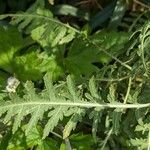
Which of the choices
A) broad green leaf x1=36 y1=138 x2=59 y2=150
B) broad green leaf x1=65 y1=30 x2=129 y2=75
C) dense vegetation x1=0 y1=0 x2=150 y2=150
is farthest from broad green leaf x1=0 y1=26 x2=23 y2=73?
broad green leaf x1=36 y1=138 x2=59 y2=150

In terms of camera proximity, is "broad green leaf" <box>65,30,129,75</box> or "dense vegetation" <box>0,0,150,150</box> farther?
"broad green leaf" <box>65,30,129,75</box>

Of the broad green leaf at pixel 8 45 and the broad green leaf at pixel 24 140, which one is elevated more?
the broad green leaf at pixel 8 45

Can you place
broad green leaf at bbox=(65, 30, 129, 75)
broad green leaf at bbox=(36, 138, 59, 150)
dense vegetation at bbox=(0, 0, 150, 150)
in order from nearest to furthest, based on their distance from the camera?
dense vegetation at bbox=(0, 0, 150, 150), broad green leaf at bbox=(36, 138, 59, 150), broad green leaf at bbox=(65, 30, 129, 75)

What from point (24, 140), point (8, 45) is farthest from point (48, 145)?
point (8, 45)

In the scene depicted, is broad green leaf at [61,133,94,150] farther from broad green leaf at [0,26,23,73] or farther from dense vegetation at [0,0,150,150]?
broad green leaf at [0,26,23,73]

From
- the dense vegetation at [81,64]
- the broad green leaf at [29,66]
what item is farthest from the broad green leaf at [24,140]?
the broad green leaf at [29,66]

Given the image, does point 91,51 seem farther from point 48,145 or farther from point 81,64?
point 48,145

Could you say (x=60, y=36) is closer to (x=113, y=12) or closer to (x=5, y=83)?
(x=5, y=83)

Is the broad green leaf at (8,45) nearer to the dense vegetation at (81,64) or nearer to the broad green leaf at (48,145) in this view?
the dense vegetation at (81,64)
